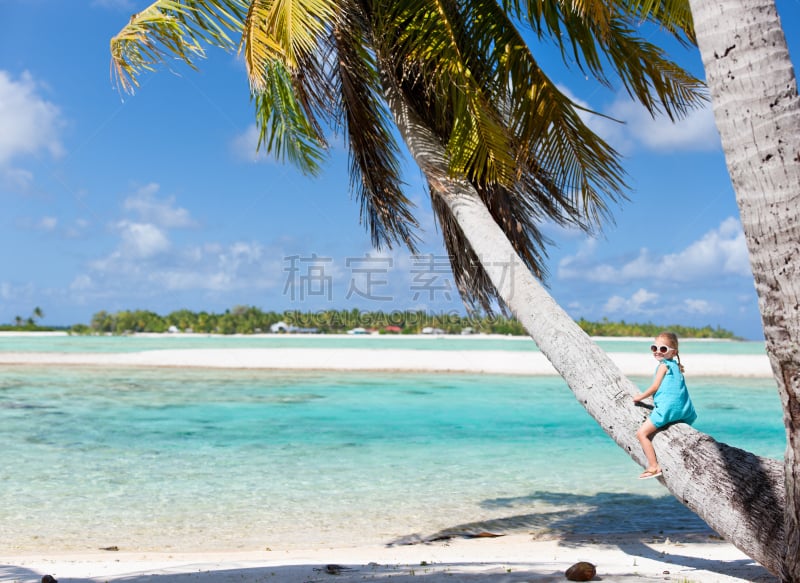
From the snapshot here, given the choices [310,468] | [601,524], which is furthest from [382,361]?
Answer: [601,524]

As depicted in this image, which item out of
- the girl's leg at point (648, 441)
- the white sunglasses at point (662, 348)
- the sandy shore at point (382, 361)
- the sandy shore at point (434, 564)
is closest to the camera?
the girl's leg at point (648, 441)

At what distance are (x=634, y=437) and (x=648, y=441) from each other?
7cm

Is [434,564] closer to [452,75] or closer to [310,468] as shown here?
[452,75]

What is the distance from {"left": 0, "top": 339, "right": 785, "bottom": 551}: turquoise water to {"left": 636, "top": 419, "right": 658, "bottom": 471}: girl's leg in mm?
3332

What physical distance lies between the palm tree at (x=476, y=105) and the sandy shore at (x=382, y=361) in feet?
67.4

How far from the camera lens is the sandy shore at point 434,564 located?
393 centimetres

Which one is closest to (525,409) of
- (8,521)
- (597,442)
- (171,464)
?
(597,442)

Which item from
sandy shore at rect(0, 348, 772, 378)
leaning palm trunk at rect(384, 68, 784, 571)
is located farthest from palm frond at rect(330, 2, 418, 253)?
sandy shore at rect(0, 348, 772, 378)

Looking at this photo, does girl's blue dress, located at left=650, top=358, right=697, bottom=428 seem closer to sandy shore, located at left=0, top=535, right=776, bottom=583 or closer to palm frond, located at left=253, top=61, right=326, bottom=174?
sandy shore, located at left=0, top=535, right=776, bottom=583

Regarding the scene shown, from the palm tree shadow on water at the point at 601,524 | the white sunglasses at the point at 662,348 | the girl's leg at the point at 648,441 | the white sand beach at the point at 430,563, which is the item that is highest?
the white sunglasses at the point at 662,348

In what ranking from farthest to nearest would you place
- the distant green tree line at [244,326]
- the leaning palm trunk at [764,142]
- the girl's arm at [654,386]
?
the distant green tree line at [244,326] < the girl's arm at [654,386] < the leaning palm trunk at [764,142]

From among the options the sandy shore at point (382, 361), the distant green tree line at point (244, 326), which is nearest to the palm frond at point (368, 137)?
the sandy shore at point (382, 361)

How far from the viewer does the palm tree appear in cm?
386

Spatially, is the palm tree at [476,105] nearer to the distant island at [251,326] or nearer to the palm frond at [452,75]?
the palm frond at [452,75]
